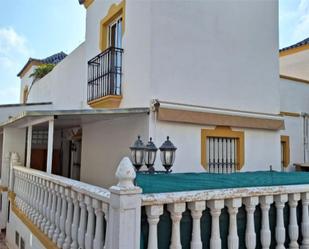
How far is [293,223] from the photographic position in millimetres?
3533

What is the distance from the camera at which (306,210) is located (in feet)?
12.1

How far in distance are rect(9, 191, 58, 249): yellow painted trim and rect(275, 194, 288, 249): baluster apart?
9.91 ft

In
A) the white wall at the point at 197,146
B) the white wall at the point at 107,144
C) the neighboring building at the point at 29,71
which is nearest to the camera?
the white wall at the point at 197,146

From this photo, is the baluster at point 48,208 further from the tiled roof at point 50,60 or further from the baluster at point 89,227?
the tiled roof at point 50,60

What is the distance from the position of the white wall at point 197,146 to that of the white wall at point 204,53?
0.79m

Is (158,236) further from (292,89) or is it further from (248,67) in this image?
(292,89)

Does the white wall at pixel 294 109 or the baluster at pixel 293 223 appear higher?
the white wall at pixel 294 109

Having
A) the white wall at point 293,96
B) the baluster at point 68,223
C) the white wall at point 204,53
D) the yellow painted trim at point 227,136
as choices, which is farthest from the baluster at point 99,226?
the white wall at point 293,96

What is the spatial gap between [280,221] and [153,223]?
1645mm

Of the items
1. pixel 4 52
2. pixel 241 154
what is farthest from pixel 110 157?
pixel 4 52

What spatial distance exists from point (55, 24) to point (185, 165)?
1017 cm

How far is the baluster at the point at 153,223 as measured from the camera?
2707 millimetres

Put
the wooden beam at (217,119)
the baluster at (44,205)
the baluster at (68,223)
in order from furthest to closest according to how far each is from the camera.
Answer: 1. the wooden beam at (217,119)
2. the baluster at (44,205)
3. the baluster at (68,223)

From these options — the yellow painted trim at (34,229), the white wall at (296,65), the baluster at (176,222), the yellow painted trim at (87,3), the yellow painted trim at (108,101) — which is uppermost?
the yellow painted trim at (87,3)
